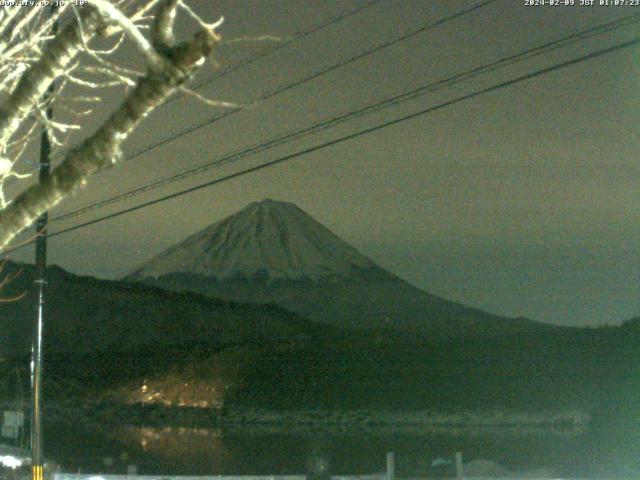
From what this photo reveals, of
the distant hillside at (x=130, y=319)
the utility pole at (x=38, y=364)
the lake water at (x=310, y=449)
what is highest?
the distant hillside at (x=130, y=319)

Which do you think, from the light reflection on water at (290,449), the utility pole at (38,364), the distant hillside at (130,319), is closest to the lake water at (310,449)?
the light reflection on water at (290,449)

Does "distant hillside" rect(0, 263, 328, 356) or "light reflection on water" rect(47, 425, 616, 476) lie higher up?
"distant hillside" rect(0, 263, 328, 356)

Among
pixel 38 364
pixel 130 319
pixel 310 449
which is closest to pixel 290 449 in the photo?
pixel 310 449

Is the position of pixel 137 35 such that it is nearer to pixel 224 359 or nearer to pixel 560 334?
pixel 224 359

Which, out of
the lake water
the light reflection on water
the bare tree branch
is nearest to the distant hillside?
the lake water

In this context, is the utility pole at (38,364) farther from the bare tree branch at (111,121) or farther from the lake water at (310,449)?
the lake water at (310,449)

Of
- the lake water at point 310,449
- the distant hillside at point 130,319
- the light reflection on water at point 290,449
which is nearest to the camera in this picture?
the lake water at point 310,449

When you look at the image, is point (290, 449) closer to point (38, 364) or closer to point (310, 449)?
point (310, 449)

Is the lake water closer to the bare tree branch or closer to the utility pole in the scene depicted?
the utility pole
